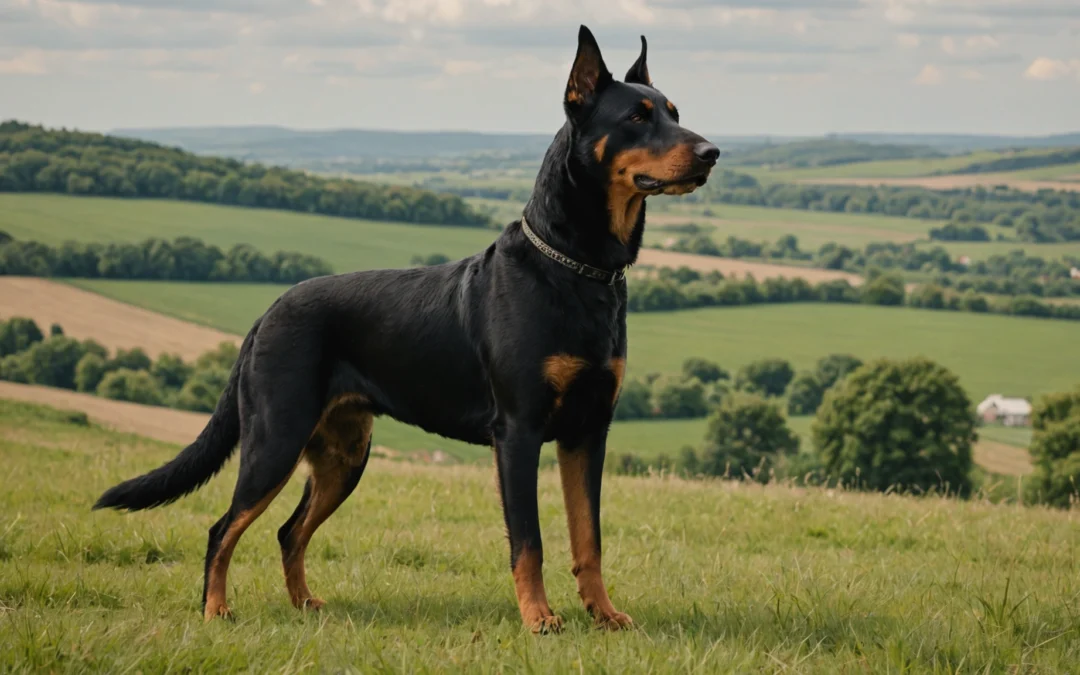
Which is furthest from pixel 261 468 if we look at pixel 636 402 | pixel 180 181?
pixel 180 181

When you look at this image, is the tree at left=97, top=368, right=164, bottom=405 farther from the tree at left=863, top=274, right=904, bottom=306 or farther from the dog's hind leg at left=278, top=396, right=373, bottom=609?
the tree at left=863, top=274, right=904, bottom=306

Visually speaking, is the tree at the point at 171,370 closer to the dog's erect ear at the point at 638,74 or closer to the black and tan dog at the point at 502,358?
the black and tan dog at the point at 502,358

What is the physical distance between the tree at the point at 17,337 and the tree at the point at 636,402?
27.2 meters

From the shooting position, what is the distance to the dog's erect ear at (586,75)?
566cm

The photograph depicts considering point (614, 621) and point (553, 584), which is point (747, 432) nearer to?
point (553, 584)

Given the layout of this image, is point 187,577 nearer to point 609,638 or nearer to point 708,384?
point 609,638

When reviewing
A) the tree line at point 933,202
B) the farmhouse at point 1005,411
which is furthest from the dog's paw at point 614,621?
the tree line at point 933,202

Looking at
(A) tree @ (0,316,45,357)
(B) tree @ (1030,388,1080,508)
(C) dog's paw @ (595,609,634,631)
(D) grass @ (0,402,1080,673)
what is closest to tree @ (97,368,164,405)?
(A) tree @ (0,316,45,357)

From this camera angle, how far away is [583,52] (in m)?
5.68

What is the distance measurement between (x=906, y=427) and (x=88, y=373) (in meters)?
34.5

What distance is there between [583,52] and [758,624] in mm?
2969

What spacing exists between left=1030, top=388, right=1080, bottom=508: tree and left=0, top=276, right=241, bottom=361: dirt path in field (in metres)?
34.8

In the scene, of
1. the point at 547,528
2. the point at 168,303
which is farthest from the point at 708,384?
the point at 547,528

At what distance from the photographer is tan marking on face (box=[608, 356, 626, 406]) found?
5695mm
